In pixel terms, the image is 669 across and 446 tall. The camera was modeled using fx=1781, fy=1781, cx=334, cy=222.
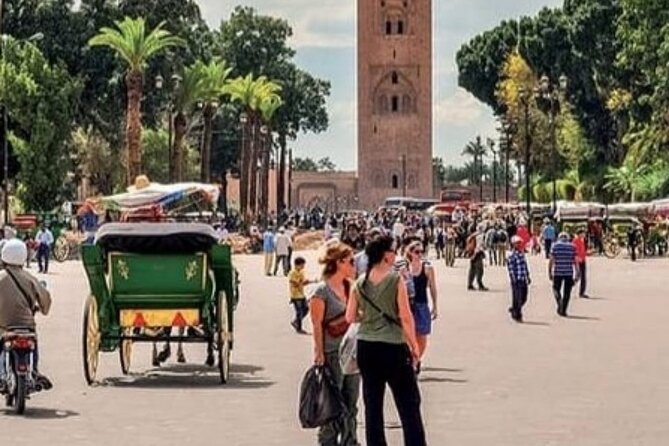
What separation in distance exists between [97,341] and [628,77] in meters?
66.5

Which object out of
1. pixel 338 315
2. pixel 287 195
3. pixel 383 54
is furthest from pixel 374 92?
pixel 338 315

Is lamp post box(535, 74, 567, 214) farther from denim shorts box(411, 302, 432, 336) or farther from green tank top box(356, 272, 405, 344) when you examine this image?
green tank top box(356, 272, 405, 344)

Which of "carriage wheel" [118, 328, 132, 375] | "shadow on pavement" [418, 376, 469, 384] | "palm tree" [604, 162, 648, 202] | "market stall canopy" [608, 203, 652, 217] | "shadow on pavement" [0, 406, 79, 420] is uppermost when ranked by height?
"palm tree" [604, 162, 648, 202]

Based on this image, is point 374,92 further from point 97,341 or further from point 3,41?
point 97,341

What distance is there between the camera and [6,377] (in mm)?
14766

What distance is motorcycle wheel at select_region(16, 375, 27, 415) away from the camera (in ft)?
47.8

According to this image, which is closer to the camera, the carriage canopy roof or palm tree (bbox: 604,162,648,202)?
the carriage canopy roof

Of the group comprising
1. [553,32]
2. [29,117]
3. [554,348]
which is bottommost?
[554,348]

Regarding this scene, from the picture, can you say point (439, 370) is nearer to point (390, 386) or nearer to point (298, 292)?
Result: point (298, 292)

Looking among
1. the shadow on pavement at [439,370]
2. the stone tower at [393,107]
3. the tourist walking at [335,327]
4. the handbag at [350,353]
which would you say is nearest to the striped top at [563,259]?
the shadow on pavement at [439,370]

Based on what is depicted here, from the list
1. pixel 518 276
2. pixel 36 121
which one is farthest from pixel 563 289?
pixel 36 121

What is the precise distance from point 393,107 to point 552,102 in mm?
65679

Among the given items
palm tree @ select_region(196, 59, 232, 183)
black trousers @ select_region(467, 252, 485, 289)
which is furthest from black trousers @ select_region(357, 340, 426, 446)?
palm tree @ select_region(196, 59, 232, 183)

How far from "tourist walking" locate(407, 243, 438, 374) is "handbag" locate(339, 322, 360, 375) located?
186 inches
